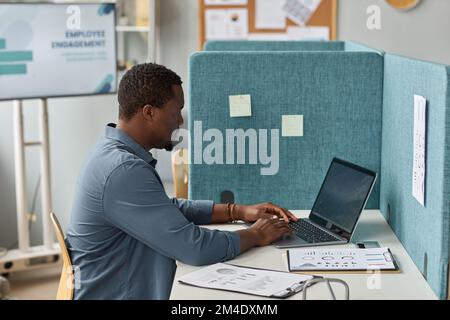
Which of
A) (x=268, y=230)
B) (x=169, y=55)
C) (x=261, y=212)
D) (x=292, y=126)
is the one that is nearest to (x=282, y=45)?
(x=169, y=55)

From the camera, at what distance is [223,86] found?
102 inches

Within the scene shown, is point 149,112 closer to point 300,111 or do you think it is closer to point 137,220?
point 137,220

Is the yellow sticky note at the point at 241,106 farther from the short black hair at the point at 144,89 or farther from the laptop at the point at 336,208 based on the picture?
the short black hair at the point at 144,89

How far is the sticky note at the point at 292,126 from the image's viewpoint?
2.62 m

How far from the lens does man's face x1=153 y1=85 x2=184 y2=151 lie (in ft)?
7.13

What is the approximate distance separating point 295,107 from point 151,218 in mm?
807

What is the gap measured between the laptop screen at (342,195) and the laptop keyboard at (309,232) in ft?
0.11

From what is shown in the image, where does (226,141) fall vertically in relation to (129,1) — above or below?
below

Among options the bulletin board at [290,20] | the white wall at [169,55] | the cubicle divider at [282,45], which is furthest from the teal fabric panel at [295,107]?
the bulletin board at [290,20]
